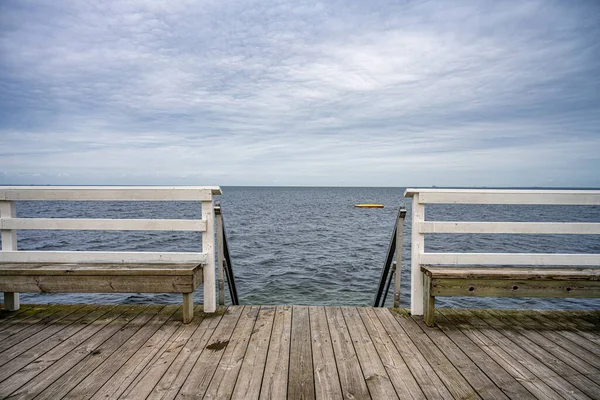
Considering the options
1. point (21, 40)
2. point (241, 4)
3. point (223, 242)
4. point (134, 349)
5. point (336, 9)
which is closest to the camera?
point (134, 349)

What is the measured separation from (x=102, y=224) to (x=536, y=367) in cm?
415

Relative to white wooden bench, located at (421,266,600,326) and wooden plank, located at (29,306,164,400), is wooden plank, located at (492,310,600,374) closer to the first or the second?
white wooden bench, located at (421,266,600,326)

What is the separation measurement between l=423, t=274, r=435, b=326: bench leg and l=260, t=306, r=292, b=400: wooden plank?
1.37 metres

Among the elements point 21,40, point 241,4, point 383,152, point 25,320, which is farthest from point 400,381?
point 383,152

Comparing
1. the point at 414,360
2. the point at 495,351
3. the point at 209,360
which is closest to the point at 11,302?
the point at 209,360

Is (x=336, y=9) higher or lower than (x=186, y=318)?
higher

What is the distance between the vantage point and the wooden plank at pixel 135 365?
2.00 m

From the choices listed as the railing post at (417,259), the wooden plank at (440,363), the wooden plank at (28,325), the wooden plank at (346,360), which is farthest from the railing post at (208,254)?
the railing post at (417,259)

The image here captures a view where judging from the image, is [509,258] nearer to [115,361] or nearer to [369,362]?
[369,362]

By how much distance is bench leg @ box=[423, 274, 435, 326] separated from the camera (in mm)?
3078

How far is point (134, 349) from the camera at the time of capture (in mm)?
2619

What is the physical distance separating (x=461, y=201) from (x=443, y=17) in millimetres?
11939

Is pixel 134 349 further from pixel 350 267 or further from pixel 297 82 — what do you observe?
pixel 297 82

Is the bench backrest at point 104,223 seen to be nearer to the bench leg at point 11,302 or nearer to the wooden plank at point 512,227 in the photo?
the bench leg at point 11,302
